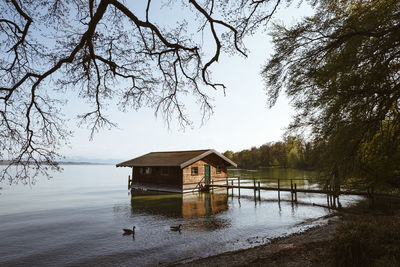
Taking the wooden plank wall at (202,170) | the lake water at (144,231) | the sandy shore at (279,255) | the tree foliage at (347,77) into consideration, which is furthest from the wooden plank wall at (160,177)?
the tree foliage at (347,77)

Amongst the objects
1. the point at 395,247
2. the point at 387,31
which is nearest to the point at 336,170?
the point at 395,247

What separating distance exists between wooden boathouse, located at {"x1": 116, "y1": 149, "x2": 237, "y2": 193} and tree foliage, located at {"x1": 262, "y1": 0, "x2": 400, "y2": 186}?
21.4 metres

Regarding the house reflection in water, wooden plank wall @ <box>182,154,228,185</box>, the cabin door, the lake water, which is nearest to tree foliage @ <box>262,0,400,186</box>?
the lake water

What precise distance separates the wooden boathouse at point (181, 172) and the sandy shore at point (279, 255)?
17577 mm

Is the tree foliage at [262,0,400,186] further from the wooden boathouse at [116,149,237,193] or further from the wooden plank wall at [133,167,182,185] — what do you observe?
the wooden plank wall at [133,167,182,185]

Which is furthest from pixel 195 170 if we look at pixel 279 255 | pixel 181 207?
pixel 279 255

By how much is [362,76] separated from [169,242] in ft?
34.4

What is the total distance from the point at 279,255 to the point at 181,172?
20668mm

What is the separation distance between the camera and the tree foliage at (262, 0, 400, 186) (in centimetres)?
485

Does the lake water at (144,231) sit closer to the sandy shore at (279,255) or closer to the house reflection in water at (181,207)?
the house reflection in water at (181,207)

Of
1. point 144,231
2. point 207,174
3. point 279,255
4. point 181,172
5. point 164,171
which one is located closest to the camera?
point 279,255

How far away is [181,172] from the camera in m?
28.0

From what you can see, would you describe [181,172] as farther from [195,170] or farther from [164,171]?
[164,171]

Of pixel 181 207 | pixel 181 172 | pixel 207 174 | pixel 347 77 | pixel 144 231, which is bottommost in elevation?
pixel 144 231
